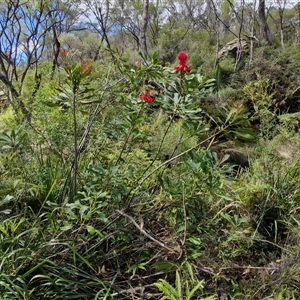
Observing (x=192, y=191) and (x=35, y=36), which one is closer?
(x=192, y=191)

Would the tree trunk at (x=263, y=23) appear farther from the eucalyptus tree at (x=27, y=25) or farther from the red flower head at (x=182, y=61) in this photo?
the red flower head at (x=182, y=61)

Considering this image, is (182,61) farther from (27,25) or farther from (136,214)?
(27,25)

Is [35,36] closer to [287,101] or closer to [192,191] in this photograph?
[287,101]

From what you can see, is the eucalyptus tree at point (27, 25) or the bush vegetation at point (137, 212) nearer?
the bush vegetation at point (137, 212)

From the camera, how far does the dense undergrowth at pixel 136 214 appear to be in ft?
4.21

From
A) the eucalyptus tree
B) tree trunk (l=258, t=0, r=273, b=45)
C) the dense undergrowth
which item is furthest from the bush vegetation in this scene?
tree trunk (l=258, t=0, r=273, b=45)

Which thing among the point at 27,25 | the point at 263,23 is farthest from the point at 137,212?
the point at 27,25

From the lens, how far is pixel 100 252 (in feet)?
4.87

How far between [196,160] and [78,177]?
0.63 meters

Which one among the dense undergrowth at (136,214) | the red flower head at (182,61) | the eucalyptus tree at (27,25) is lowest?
the dense undergrowth at (136,214)

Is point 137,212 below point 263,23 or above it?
below

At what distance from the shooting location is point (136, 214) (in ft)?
5.04

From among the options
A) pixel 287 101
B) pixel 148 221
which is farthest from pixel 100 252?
pixel 287 101

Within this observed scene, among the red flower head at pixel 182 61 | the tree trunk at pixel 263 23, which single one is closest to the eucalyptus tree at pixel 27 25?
the tree trunk at pixel 263 23
